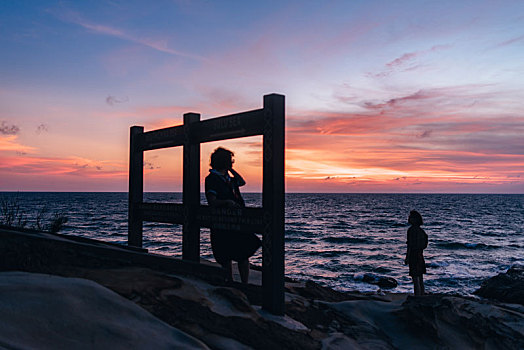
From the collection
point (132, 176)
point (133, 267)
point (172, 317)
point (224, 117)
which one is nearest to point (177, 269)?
point (133, 267)

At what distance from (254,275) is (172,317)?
4.06 metres

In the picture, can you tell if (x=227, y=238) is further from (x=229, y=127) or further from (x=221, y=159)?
(x=229, y=127)

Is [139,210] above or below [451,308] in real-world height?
above

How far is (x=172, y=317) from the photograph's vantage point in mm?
3676

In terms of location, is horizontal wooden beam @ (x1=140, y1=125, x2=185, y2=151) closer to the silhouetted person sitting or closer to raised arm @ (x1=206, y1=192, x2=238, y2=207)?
the silhouetted person sitting

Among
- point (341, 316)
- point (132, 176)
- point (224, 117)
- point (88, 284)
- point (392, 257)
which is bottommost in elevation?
point (392, 257)

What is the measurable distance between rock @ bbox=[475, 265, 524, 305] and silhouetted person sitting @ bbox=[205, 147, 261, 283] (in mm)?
12049

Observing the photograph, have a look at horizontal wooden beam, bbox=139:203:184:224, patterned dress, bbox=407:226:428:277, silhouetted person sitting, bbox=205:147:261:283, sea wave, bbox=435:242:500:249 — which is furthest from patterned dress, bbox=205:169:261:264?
sea wave, bbox=435:242:500:249

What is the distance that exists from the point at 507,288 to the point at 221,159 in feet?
44.2

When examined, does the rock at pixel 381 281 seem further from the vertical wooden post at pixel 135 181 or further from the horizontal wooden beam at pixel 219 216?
the horizontal wooden beam at pixel 219 216

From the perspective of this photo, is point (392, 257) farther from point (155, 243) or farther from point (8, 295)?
point (8, 295)

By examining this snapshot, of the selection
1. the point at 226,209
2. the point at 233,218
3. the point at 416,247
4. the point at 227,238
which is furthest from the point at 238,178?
the point at 416,247

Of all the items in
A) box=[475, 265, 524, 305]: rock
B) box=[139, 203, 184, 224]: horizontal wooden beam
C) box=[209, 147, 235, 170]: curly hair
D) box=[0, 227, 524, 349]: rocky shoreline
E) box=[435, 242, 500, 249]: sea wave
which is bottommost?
box=[435, 242, 500, 249]: sea wave

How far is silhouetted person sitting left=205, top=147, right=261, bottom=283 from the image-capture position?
542 cm
